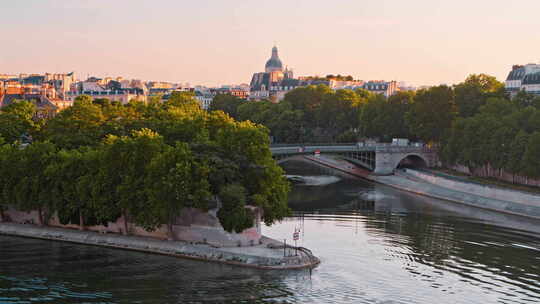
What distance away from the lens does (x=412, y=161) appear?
133 m

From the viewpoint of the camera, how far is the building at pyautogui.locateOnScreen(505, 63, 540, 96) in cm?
15425

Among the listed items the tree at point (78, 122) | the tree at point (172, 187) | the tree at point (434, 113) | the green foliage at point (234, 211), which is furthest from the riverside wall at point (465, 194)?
the tree at point (78, 122)

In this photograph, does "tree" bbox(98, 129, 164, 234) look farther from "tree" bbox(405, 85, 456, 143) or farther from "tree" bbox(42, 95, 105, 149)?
"tree" bbox(405, 85, 456, 143)

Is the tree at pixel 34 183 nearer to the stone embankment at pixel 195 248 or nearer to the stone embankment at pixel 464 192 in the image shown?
the stone embankment at pixel 195 248

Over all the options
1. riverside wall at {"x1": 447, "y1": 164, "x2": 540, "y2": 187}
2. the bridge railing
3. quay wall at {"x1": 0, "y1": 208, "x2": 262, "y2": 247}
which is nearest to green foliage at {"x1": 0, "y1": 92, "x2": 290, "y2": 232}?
quay wall at {"x1": 0, "y1": 208, "x2": 262, "y2": 247}

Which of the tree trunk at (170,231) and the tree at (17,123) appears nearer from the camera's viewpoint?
the tree trunk at (170,231)

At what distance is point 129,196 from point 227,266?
34.5 ft

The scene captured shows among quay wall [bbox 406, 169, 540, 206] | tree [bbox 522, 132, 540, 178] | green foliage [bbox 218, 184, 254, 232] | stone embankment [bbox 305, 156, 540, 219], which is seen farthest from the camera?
tree [bbox 522, 132, 540, 178]

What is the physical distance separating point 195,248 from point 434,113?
77.2 metres

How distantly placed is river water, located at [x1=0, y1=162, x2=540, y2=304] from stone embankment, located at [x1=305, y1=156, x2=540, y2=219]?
26.2 feet

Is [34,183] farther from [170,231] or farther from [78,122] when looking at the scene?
[78,122]

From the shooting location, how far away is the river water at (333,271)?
171ft

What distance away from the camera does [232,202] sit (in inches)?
2437

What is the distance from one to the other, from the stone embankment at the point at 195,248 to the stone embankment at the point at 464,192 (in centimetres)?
3558
